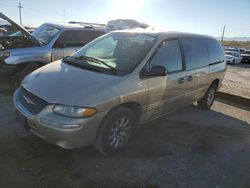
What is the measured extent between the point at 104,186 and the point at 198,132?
2.52 meters

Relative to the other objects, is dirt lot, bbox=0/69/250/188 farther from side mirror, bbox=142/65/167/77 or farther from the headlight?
side mirror, bbox=142/65/167/77

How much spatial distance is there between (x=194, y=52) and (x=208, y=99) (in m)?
1.59

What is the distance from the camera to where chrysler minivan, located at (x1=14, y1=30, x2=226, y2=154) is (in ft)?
11.3

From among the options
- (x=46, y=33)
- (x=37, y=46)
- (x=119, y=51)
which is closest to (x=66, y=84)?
(x=119, y=51)

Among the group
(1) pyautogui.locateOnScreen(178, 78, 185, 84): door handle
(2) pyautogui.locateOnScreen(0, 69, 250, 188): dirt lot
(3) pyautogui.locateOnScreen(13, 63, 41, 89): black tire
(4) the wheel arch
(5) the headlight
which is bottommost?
(2) pyautogui.locateOnScreen(0, 69, 250, 188): dirt lot

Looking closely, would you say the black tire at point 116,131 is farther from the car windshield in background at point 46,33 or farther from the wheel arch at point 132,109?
the car windshield in background at point 46,33

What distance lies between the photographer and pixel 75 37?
7957 mm

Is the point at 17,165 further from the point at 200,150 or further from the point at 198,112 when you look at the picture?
the point at 198,112

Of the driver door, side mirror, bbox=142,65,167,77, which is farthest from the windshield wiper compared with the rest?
the driver door

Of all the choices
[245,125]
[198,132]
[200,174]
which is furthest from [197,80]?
[200,174]

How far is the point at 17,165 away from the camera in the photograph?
3.55m

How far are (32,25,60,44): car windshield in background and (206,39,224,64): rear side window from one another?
402 centimetres

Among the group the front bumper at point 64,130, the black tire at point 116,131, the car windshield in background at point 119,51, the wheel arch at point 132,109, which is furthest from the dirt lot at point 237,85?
the front bumper at point 64,130

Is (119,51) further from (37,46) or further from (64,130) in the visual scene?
(37,46)
